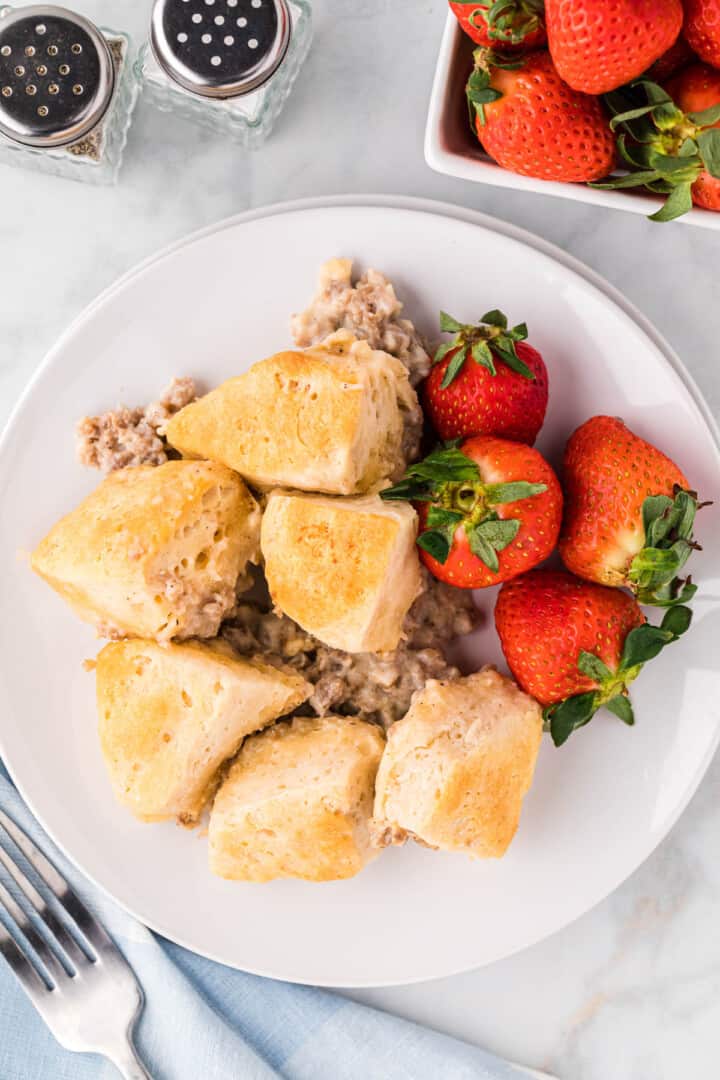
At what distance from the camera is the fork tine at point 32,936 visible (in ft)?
8.57

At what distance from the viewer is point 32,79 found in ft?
7.52

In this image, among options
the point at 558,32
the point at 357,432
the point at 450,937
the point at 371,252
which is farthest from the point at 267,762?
the point at 558,32

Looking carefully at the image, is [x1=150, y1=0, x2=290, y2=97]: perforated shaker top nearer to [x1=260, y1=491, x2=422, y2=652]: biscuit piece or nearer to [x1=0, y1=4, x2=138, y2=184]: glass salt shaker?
[x1=0, y1=4, x2=138, y2=184]: glass salt shaker

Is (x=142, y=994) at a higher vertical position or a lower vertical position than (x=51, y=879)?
lower

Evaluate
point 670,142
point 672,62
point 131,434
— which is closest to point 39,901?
point 131,434

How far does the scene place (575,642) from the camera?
2.10 meters

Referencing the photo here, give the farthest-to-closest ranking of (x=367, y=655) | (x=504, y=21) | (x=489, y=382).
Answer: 1. (x=367, y=655)
2. (x=489, y=382)
3. (x=504, y=21)

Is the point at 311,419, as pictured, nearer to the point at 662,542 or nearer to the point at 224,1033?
Result: the point at 662,542

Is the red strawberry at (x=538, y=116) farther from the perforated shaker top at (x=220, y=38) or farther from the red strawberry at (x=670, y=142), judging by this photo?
the perforated shaker top at (x=220, y=38)

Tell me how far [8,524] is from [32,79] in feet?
3.19

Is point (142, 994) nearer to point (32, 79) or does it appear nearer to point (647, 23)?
point (32, 79)

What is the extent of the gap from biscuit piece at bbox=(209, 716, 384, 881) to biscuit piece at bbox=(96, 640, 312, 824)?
0.35ft

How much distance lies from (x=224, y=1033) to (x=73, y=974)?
40 centimetres

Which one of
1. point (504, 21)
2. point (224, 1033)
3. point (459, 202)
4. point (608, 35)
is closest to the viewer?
point (608, 35)
